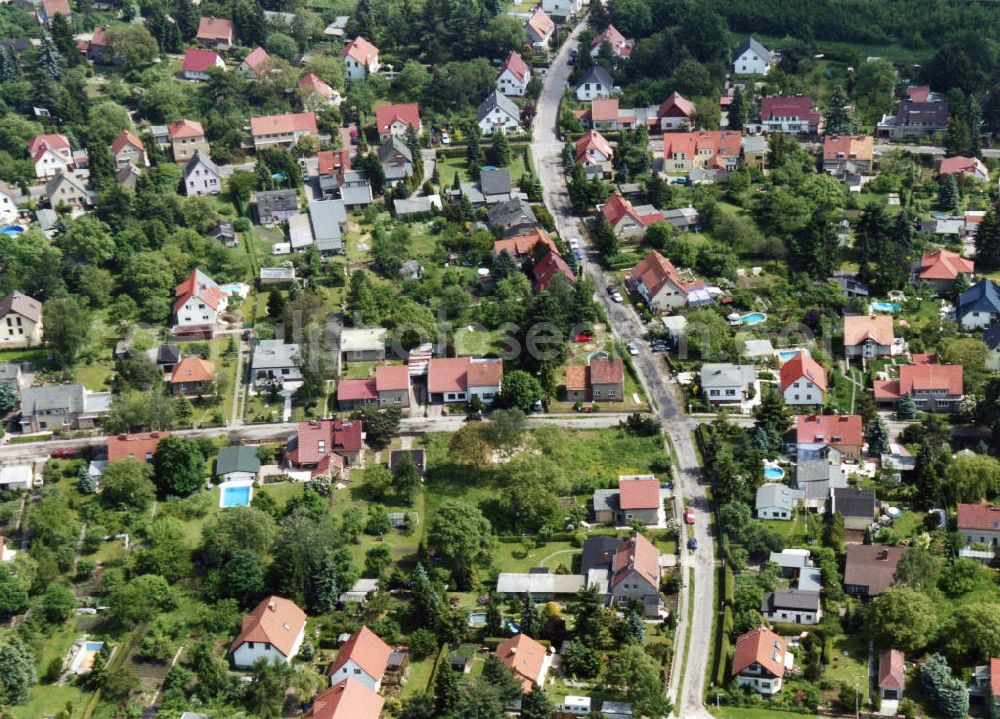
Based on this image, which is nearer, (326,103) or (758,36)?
(326,103)

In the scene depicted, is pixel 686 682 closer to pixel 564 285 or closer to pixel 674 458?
pixel 674 458

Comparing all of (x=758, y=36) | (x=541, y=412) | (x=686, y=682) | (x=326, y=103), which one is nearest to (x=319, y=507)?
(x=541, y=412)

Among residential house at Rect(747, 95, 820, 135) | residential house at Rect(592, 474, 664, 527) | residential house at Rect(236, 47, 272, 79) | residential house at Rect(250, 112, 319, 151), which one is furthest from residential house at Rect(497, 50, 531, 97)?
residential house at Rect(592, 474, 664, 527)

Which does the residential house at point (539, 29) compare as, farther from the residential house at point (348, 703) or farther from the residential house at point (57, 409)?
the residential house at point (348, 703)

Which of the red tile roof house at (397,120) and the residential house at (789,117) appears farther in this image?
the red tile roof house at (397,120)

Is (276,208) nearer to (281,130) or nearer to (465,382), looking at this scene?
(281,130)

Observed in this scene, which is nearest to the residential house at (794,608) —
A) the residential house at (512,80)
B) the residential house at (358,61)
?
the residential house at (512,80)
